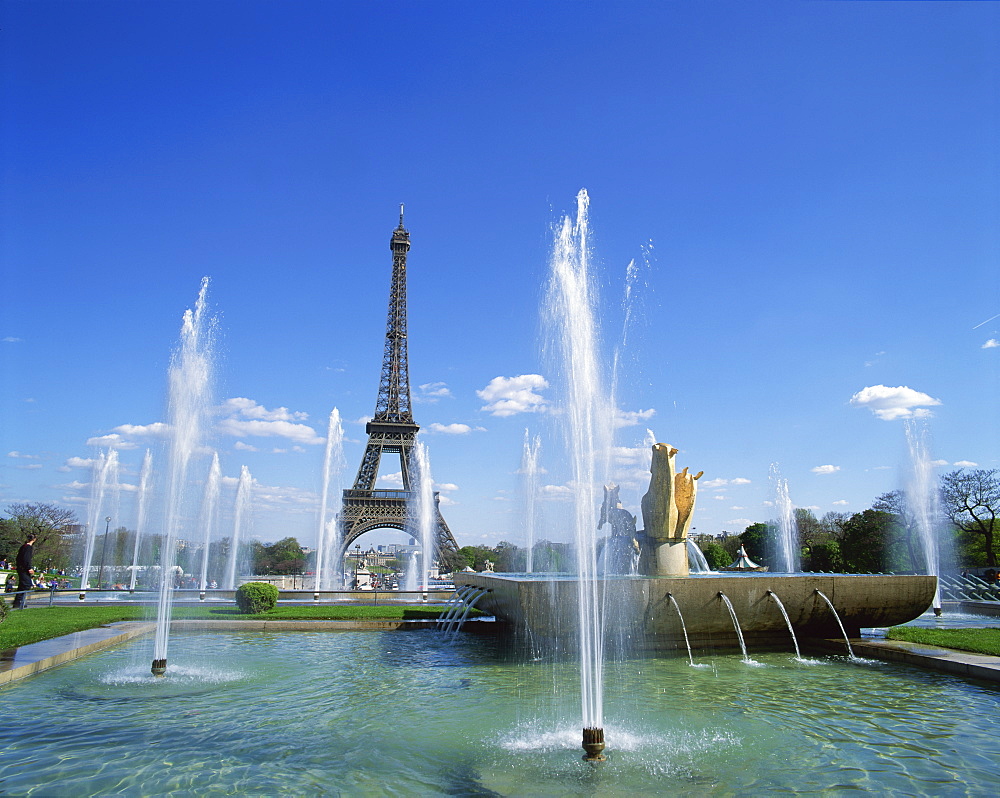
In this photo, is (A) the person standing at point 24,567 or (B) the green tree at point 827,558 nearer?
(A) the person standing at point 24,567

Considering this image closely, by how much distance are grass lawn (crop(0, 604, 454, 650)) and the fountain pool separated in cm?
361

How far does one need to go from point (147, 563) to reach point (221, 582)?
49.3 ft

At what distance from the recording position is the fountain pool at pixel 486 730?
520 cm

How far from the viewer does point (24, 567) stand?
54.8 feet

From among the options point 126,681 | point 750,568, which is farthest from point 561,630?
point 750,568

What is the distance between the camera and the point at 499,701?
7.93 m

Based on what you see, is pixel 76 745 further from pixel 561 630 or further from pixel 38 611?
pixel 38 611

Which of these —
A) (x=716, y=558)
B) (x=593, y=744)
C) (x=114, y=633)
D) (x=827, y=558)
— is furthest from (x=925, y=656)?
(x=716, y=558)

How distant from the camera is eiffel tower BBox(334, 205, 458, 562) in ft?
150

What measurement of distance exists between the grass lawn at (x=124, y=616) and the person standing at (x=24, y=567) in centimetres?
68

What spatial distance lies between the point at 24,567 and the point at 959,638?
22.0 m

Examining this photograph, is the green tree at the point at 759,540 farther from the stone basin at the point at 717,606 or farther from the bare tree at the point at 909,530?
the stone basin at the point at 717,606

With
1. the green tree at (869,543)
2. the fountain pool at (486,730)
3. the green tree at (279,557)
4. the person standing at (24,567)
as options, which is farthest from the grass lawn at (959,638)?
the green tree at (279,557)

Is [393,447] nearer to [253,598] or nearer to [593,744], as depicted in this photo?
[253,598]
